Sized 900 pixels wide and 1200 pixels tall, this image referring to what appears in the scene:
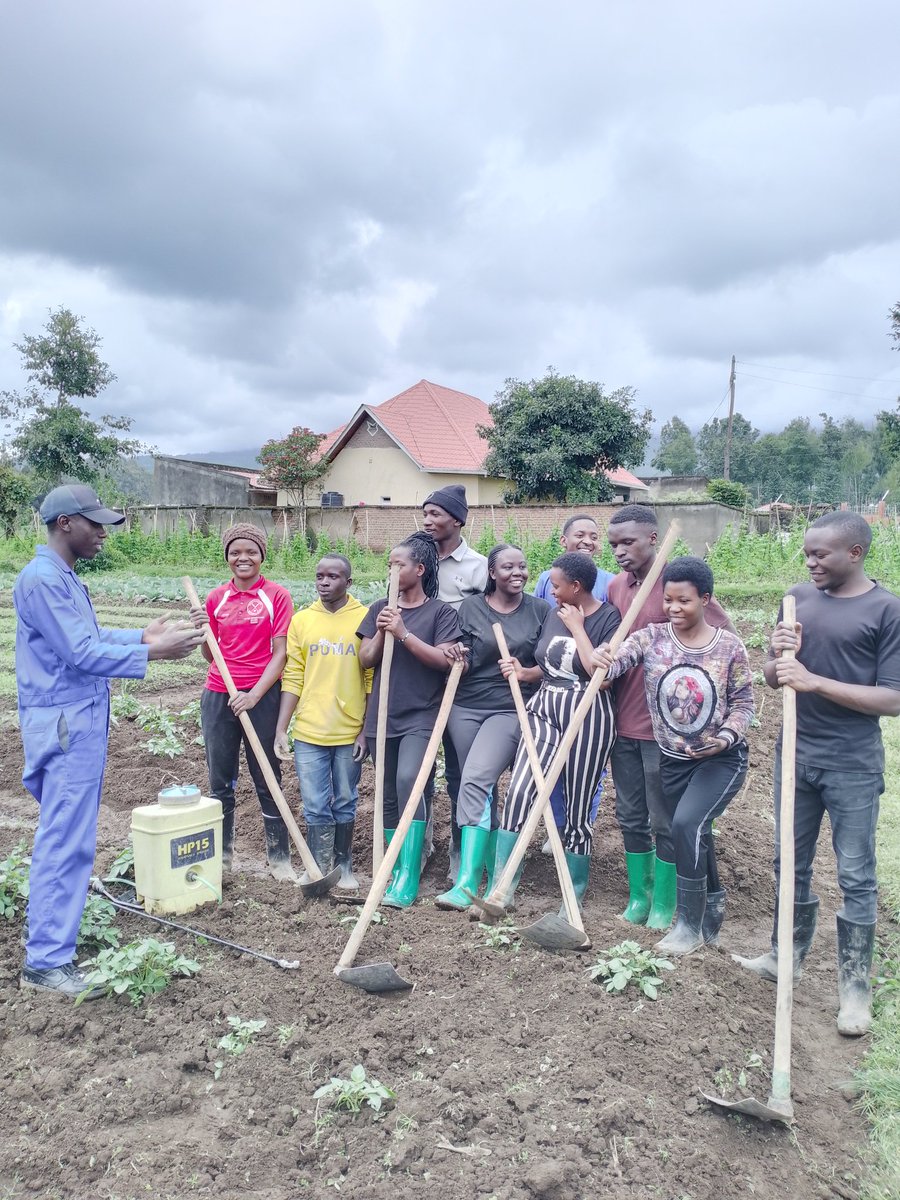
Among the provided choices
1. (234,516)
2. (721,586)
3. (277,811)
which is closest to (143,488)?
(234,516)

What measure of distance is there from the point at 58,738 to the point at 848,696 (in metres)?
2.95

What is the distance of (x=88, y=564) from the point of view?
23109 millimetres

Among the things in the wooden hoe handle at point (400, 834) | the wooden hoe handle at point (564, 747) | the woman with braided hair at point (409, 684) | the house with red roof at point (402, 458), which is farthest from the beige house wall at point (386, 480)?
the wooden hoe handle at point (564, 747)

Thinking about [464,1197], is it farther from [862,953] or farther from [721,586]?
[721,586]

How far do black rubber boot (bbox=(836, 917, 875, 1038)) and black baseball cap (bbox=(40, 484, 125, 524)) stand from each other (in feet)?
10.6

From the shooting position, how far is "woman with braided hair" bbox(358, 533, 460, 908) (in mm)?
4328

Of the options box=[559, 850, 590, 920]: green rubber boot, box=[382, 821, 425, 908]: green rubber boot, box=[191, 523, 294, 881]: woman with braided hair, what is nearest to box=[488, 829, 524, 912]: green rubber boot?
box=[559, 850, 590, 920]: green rubber boot

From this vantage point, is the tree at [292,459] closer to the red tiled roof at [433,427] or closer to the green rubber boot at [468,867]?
the red tiled roof at [433,427]

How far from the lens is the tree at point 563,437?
86.3 feet

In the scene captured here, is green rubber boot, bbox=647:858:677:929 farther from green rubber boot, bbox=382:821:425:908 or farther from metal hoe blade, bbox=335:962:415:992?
metal hoe blade, bbox=335:962:415:992

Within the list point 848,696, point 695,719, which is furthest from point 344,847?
point 848,696

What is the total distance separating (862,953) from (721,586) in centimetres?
1213

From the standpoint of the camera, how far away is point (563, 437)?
2627 cm

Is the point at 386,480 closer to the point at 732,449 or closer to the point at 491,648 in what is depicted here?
the point at 491,648
